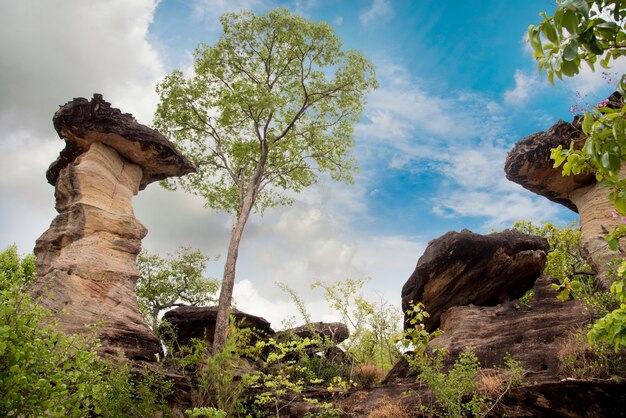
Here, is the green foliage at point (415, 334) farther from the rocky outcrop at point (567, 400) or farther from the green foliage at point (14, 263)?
the green foliage at point (14, 263)

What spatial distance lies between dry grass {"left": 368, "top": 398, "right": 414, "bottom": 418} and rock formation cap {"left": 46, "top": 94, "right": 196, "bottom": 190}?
12.4 meters

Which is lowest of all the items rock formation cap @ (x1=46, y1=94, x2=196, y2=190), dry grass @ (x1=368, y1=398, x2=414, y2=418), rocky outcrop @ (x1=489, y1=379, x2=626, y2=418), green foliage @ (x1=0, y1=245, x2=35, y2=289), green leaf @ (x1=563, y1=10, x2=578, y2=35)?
dry grass @ (x1=368, y1=398, x2=414, y2=418)

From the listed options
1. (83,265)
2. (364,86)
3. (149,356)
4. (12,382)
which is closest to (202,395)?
(149,356)

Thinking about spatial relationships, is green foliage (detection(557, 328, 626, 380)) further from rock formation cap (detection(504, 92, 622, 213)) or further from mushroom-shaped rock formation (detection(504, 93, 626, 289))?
rock formation cap (detection(504, 92, 622, 213))

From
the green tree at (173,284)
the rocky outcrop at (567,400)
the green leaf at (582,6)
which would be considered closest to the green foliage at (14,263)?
the green tree at (173,284)

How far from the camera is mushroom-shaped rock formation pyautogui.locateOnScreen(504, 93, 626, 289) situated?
1480 cm

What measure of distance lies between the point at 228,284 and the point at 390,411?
375 inches

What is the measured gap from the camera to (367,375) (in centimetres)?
1844

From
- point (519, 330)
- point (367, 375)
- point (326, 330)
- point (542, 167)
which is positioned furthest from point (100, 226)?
point (542, 167)

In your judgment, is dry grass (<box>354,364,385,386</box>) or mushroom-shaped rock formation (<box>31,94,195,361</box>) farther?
dry grass (<box>354,364,385,386</box>)

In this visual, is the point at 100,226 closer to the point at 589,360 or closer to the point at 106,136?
the point at 106,136

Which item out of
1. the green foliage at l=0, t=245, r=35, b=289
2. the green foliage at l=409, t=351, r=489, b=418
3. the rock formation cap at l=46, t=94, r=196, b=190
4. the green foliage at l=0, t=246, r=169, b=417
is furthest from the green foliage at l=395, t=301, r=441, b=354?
the green foliage at l=0, t=245, r=35, b=289

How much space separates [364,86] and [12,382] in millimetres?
21076

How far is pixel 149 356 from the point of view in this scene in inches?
531
